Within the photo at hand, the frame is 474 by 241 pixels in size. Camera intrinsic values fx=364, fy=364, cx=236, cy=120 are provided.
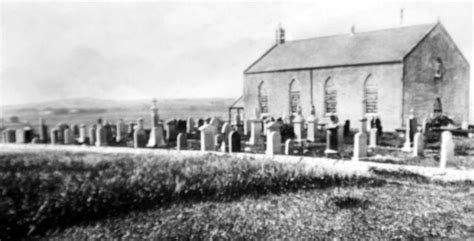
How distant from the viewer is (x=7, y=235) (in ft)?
15.8

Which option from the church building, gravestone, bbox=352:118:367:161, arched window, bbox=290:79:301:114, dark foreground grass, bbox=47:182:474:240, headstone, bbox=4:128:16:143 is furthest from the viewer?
arched window, bbox=290:79:301:114

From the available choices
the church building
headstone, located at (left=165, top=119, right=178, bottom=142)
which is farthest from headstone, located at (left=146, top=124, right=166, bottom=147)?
the church building

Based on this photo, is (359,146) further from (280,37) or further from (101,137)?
(280,37)

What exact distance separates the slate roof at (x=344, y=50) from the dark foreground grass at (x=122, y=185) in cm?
1622

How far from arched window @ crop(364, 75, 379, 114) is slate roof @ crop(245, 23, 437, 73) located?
1.25 meters

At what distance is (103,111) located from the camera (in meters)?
36.0

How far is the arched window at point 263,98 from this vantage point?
28.3 metres

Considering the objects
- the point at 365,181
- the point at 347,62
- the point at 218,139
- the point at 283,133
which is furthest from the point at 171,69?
the point at 347,62

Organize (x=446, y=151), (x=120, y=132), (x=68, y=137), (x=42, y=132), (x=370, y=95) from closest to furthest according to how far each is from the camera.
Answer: (x=446, y=151)
(x=68, y=137)
(x=42, y=132)
(x=120, y=132)
(x=370, y=95)

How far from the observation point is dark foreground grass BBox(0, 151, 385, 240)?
512cm

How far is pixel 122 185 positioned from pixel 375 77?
19.2 metres

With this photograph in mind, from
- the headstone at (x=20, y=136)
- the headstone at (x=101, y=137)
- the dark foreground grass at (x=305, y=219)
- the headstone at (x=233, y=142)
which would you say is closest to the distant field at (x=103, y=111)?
the headstone at (x=20, y=136)

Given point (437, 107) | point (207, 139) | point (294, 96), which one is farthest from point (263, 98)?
point (207, 139)

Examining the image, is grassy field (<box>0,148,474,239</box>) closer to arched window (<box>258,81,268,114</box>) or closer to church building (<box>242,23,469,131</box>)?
church building (<box>242,23,469,131</box>)
